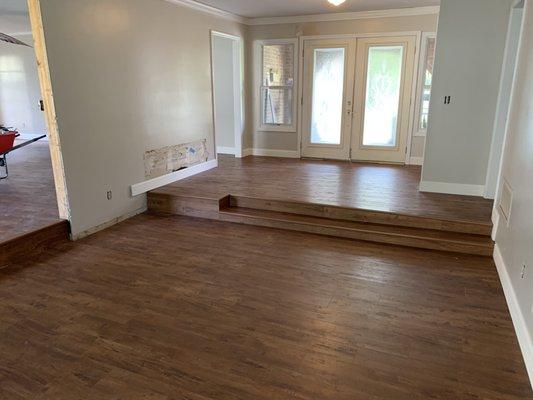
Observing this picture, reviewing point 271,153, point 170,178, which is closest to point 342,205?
point 170,178

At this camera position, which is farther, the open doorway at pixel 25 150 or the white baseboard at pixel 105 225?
the white baseboard at pixel 105 225

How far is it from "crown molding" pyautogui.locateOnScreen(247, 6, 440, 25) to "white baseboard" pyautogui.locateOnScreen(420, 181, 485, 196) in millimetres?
2867

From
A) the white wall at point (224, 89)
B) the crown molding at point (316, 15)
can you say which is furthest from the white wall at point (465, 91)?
the white wall at point (224, 89)

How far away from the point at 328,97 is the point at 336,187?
2.46 metres

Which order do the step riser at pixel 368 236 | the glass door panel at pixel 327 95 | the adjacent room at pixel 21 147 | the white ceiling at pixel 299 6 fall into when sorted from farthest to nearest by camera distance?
the glass door panel at pixel 327 95 < the white ceiling at pixel 299 6 < the adjacent room at pixel 21 147 < the step riser at pixel 368 236

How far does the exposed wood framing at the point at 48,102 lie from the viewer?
337 cm

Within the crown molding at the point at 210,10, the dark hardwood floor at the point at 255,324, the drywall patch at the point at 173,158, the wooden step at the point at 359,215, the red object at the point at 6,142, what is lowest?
the dark hardwood floor at the point at 255,324

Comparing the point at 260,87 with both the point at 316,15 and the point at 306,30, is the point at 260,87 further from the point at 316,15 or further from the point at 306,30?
the point at 316,15

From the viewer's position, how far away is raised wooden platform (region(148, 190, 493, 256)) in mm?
3730

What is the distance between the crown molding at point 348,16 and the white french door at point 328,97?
0.36 meters

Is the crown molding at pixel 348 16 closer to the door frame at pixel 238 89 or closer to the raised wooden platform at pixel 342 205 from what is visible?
the door frame at pixel 238 89

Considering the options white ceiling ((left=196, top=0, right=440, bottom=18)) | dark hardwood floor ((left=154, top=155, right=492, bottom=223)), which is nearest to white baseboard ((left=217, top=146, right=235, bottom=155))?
dark hardwood floor ((left=154, top=155, right=492, bottom=223))

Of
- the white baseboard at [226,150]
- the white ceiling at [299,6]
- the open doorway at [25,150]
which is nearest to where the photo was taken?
the open doorway at [25,150]

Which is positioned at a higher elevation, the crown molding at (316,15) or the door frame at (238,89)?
the crown molding at (316,15)
